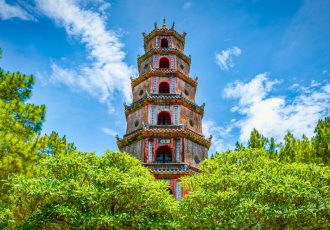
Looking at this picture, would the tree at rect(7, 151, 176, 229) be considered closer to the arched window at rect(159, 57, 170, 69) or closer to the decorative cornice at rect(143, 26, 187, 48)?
the arched window at rect(159, 57, 170, 69)

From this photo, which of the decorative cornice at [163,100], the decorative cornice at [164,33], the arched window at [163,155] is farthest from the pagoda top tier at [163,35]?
the arched window at [163,155]

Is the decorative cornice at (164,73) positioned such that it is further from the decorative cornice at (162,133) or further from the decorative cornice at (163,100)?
the decorative cornice at (162,133)

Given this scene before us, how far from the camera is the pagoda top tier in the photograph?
28.0 m

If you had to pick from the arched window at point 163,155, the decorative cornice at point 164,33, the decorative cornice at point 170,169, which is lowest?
the decorative cornice at point 170,169

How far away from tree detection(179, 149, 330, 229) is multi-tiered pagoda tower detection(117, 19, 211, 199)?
7.79 meters

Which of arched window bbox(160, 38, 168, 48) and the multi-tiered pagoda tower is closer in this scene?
the multi-tiered pagoda tower

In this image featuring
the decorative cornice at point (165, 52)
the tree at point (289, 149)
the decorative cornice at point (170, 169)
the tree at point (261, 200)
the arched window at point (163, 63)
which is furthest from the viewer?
the arched window at point (163, 63)

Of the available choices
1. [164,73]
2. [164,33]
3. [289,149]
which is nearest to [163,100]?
[164,73]

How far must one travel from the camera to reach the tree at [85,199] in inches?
424

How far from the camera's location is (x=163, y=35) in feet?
92.3

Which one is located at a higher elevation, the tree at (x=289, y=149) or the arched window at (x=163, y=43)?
the arched window at (x=163, y=43)

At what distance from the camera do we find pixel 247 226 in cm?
1069

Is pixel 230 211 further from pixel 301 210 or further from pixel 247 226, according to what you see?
pixel 301 210

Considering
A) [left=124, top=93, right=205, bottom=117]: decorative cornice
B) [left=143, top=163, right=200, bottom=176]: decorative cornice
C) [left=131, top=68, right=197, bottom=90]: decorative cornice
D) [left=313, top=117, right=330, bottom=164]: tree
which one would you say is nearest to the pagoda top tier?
[left=131, top=68, right=197, bottom=90]: decorative cornice
